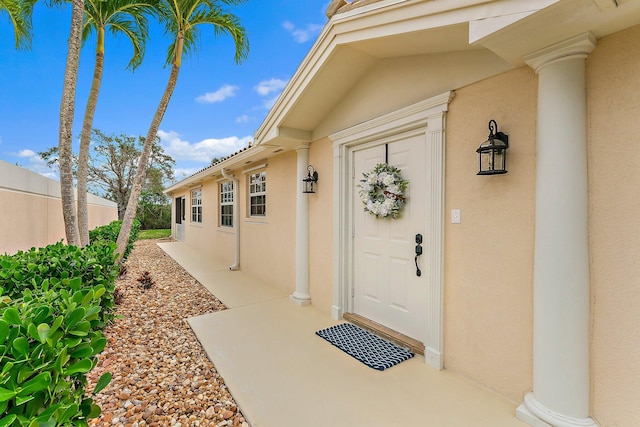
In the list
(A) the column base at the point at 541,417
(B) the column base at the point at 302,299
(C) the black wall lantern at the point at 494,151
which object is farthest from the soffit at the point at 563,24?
(B) the column base at the point at 302,299

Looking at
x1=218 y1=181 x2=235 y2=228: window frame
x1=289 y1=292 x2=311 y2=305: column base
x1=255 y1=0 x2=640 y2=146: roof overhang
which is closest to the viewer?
x1=255 y1=0 x2=640 y2=146: roof overhang

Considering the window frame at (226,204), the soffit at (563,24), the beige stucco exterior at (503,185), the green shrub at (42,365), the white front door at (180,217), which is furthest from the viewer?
the white front door at (180,217)

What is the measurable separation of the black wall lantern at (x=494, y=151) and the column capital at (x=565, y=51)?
20.8 inches

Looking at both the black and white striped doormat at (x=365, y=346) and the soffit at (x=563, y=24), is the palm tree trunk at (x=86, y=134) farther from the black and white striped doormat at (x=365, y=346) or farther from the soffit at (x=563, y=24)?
the soffit at (x=563, y=24)

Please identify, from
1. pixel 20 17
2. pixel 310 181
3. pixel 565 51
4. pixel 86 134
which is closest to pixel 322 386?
pixel 310 181

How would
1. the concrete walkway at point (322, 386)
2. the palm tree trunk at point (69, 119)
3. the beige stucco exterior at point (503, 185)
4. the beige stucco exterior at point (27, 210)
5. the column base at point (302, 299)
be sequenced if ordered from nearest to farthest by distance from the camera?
the beige stucco exterior at point (503, 185)
the concrete walkway at point (322, 386)
the beige stucco exterior at point (27, 210)
the palm tree trunk at point (69, 119)
the column base at point (302, 299)

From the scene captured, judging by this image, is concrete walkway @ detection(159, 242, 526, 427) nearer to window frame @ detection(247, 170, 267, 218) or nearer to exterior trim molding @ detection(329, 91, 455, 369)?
exterior trim molding @ detection(329, 91, 455, 369)

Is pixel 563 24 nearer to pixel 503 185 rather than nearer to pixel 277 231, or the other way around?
pixel 503 185

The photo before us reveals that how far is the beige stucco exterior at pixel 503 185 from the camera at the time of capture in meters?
1.92

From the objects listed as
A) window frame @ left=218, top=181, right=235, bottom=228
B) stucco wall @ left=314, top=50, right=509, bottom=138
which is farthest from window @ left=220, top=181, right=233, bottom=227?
stucco wall @ left=314, top=50, right=509, bottom=138

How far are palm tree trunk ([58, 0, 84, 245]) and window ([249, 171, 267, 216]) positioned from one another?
3.45 meters

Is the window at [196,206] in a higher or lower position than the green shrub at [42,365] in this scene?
higher

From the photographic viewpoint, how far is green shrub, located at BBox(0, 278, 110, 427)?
3.33 ft

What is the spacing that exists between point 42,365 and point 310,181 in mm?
3981
